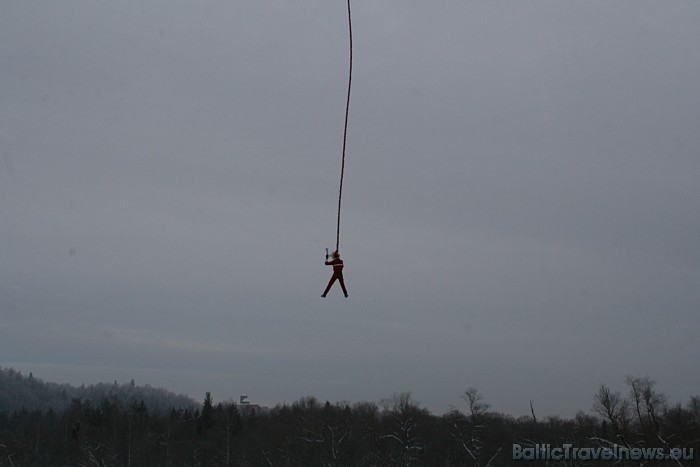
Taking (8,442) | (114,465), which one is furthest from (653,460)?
(8,442)

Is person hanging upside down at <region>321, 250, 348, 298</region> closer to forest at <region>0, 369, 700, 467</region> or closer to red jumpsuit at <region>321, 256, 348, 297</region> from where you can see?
red jumpsuit at <region>321, 256, 348, 297</region>

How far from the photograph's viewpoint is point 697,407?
6819 centimetres

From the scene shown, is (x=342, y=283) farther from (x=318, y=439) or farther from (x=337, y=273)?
(x=318, y=439)

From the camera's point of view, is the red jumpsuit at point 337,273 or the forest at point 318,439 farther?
the forest at point 318,439

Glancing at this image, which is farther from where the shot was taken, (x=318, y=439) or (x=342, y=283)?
(x=318, y=439)

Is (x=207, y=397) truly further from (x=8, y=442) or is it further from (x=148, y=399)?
(x=148, y=399)

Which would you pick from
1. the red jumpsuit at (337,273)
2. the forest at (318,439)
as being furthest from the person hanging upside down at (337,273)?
the forest at (318,439)

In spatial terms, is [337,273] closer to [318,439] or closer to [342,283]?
[342,283]

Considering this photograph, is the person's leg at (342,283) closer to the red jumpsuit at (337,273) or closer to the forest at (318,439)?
the red jumpsuit at (337,273)

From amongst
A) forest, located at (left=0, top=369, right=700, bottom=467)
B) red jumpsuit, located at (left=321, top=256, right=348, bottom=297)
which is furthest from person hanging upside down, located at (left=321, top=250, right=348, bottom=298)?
forest, located at (left=0, top=369, right=700, bottom=467)

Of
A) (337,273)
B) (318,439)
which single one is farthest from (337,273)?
(318,439)

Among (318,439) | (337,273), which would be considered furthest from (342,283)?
(318,439)

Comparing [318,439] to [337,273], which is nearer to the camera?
[337,273]

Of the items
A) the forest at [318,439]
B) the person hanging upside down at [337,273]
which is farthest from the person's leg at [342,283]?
the forest at [318,439]
